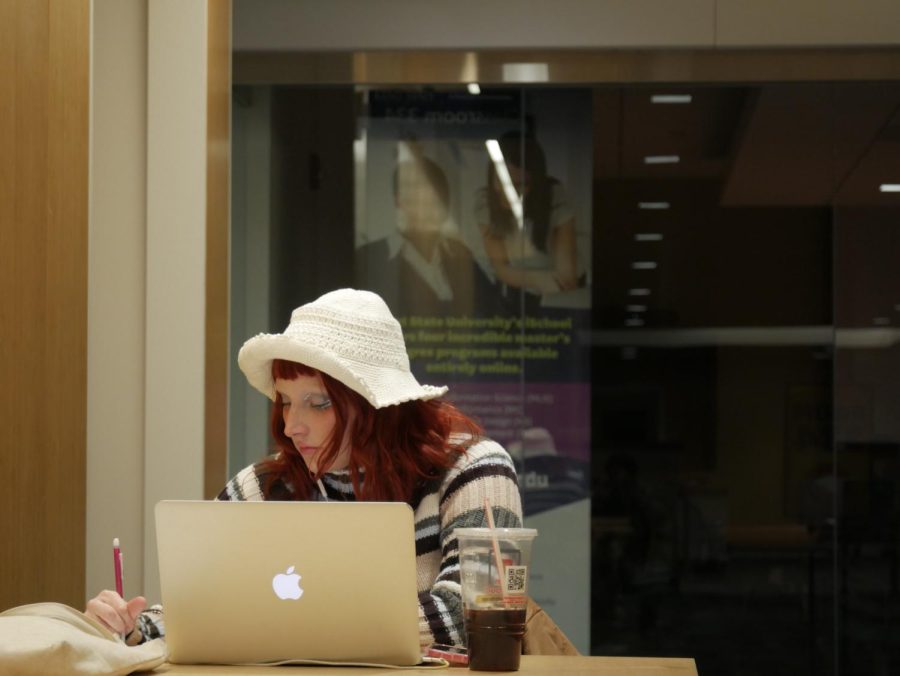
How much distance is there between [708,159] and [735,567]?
1789 millimetres

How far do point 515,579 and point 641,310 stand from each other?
3.97 metres

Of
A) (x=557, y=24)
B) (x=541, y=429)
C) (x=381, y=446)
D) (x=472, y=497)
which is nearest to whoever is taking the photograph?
(x=472, y=497)

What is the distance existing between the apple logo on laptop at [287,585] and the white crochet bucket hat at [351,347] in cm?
72

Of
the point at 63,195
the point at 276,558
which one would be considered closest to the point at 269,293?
the point at 63,195

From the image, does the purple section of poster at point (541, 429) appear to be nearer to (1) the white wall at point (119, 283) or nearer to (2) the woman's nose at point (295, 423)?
(1) the white wall at point (119, 283)

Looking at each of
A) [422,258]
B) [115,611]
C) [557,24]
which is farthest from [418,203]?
[115,611]

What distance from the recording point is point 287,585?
229 centimetres

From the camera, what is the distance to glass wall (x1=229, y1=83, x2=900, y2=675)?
6.04m

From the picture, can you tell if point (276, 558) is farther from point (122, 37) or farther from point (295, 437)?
point (122, 37)

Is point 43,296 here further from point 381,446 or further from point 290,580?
point 290,580

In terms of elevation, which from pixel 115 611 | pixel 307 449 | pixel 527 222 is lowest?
pixel 115 611

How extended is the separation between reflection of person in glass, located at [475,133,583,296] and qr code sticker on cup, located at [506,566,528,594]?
12.7 feet

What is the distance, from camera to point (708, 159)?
611 centimetres

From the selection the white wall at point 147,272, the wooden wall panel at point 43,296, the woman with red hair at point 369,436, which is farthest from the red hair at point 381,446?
the white wall at point 147,272
